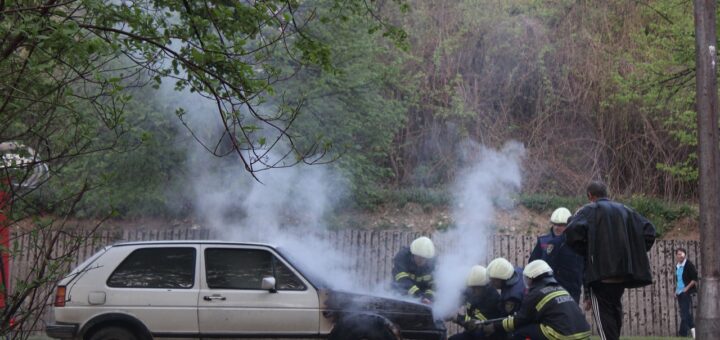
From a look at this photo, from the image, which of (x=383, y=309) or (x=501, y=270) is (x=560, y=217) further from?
(x=383, y=309)

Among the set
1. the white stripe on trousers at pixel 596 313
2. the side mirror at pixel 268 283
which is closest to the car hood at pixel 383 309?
the side mirror at pixel 268 283

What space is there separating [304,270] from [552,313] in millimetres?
3331

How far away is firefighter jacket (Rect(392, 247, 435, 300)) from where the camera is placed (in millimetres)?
9695

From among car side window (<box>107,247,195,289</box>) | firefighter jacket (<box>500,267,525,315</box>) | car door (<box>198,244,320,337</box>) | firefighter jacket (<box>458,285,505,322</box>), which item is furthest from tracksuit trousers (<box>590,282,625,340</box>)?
car side window (<box>107,247,195,289</box>)

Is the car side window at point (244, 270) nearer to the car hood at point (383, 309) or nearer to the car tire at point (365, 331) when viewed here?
the car hood at point (383, 309)

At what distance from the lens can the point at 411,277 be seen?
9836 millimetres

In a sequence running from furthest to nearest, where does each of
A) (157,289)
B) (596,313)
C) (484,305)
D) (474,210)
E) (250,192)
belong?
(474,210), (250,192), (157,289), (484,305), (596,313)

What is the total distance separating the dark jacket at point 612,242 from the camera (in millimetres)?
7293

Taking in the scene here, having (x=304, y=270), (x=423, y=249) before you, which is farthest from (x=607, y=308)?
(x=304, y=270)

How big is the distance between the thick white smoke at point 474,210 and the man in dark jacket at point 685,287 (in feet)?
12.0

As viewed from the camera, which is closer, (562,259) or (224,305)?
(224,305)

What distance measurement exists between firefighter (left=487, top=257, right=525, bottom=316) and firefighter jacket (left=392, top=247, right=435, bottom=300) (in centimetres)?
138

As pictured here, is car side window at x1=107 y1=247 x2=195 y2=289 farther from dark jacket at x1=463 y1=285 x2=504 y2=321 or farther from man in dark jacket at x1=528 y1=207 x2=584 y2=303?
man in dark jacket at x1=528 y1=207 x2=584 y2=303

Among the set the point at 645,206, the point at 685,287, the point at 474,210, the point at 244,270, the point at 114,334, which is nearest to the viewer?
the point at 114,334
